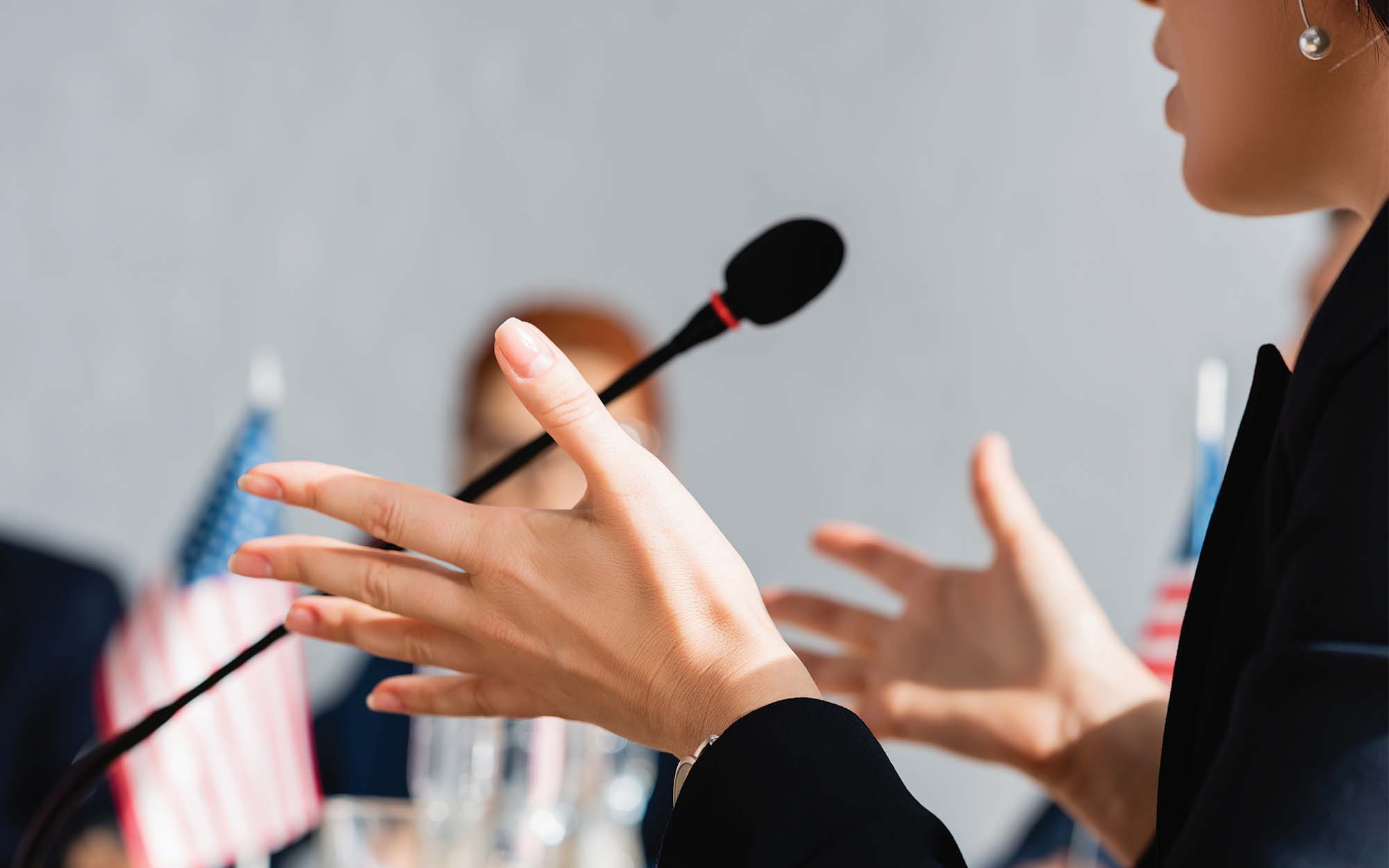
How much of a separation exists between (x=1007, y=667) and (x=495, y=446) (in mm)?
998

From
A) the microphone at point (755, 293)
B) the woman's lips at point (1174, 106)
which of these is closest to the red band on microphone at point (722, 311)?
the microphone at point (755, 293)

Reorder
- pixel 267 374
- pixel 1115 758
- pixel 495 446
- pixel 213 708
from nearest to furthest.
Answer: pixel 1115 758
pixel 213 708
pixel 495 446
pixel 267 374

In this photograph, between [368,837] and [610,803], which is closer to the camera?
[368,837]

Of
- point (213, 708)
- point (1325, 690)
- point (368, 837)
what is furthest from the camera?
point (213, 708)

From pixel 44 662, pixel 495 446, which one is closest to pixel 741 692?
pixel 495 446

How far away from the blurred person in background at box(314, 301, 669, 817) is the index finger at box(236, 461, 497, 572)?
40.1 inches

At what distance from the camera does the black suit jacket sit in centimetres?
34

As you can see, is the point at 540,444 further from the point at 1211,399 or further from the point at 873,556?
the point at 1211,399

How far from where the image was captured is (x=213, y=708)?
139cm

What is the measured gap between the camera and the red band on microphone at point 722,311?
559 mm

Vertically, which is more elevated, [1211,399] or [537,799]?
[537,799]

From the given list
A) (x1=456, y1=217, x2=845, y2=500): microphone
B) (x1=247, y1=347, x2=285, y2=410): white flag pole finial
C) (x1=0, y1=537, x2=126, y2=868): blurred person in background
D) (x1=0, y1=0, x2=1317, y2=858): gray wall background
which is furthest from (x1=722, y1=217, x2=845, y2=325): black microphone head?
(x1=0, y1=537, x2=126, y2=868): blurred person in background

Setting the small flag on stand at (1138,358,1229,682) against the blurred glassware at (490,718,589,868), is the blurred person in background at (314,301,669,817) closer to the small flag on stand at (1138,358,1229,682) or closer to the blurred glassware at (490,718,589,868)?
the blurred glassware at (490,718,589,868)

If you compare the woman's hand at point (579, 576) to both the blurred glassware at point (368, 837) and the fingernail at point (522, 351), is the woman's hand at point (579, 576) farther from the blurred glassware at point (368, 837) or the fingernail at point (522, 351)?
the blurred glassware at point (368, 837)
